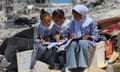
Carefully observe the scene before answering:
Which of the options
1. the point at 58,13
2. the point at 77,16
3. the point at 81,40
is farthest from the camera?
the point at 58,13

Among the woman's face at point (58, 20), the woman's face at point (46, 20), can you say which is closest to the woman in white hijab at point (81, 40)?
the woman's face at point (58, 20)

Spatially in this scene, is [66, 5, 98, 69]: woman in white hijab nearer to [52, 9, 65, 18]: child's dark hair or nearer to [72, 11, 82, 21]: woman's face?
[72, 11, 82, 21]: woman's face

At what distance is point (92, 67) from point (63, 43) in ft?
1.58

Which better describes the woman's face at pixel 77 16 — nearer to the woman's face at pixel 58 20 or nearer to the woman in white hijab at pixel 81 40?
the woman in white hijab at pixel 81 40

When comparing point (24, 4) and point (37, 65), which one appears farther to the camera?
point (24, 4)

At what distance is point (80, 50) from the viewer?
16.5ft

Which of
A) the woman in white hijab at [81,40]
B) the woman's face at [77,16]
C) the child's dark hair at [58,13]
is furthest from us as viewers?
the child's dark hair at [58,13]

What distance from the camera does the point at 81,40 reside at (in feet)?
16.7

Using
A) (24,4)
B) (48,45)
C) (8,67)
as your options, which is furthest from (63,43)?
(24,4)

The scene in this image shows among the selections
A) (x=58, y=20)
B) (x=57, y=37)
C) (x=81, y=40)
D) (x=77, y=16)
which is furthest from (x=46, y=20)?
(x=81, y=40)

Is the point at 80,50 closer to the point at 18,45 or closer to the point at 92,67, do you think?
the point at 92,67

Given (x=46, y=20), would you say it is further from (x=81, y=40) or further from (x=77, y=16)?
(x=81, y=40)

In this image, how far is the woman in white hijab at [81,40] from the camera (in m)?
5.04

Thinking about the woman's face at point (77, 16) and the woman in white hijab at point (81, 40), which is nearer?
the woman in white hijab at point (81, 40)
